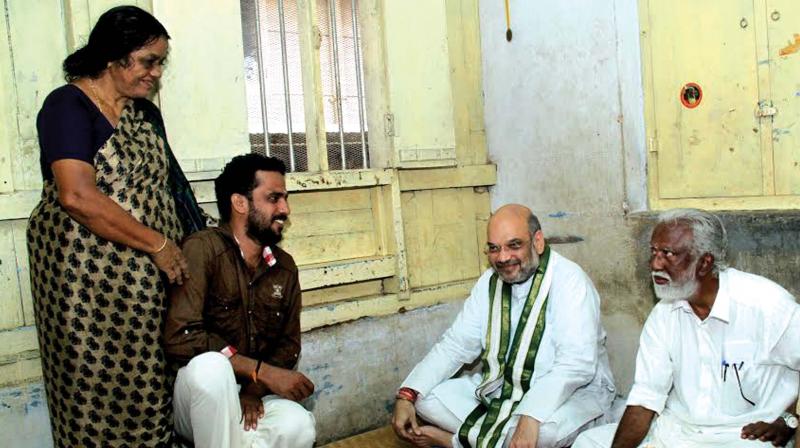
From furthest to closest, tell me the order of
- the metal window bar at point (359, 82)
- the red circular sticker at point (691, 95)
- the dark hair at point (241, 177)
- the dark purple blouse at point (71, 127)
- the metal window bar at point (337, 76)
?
the metal window bar at point (359, 82) < the metal window bar at point (337, 76) < the red circular sticker at point (691, 95) < the dark hair at point (241, 177) < the dark purple blouse at point (71, 127)

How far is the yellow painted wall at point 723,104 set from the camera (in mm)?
3906

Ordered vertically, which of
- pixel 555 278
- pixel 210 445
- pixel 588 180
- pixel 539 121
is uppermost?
pixel 539 121

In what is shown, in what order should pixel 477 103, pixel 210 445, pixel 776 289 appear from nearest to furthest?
pixel 776 289, pixel 210 445, pixel 477 103

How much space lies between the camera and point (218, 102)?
13.9 ft

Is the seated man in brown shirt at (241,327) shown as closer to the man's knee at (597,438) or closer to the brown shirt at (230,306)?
the brown shirt at (230,306)

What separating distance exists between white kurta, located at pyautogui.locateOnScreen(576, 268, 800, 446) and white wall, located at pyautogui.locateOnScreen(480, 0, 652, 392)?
1402mm

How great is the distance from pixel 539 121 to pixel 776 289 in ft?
7.45

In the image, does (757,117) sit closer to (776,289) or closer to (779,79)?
(779,79)

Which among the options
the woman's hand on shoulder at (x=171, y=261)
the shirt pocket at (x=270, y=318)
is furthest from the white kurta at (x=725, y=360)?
the woman's hand on shoulder at (x=171, y=261)

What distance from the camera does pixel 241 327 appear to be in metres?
3.62

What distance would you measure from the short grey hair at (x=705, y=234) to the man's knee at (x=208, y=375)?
1.85 metres

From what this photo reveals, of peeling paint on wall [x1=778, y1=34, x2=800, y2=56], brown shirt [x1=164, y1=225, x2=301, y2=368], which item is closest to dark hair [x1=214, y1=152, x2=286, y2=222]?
brown shirt [x1=164, y1=225, x2=301, y2=368]

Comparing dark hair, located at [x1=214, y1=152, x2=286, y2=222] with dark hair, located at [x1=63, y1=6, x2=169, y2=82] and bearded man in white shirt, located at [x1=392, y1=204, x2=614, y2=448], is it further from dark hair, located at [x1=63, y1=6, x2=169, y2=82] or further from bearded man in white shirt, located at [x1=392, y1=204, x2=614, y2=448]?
bearded man in white shirt, located at [x1=392, y1=204, x2=614, y2=448]

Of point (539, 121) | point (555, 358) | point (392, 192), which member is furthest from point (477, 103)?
point (555, 358)
